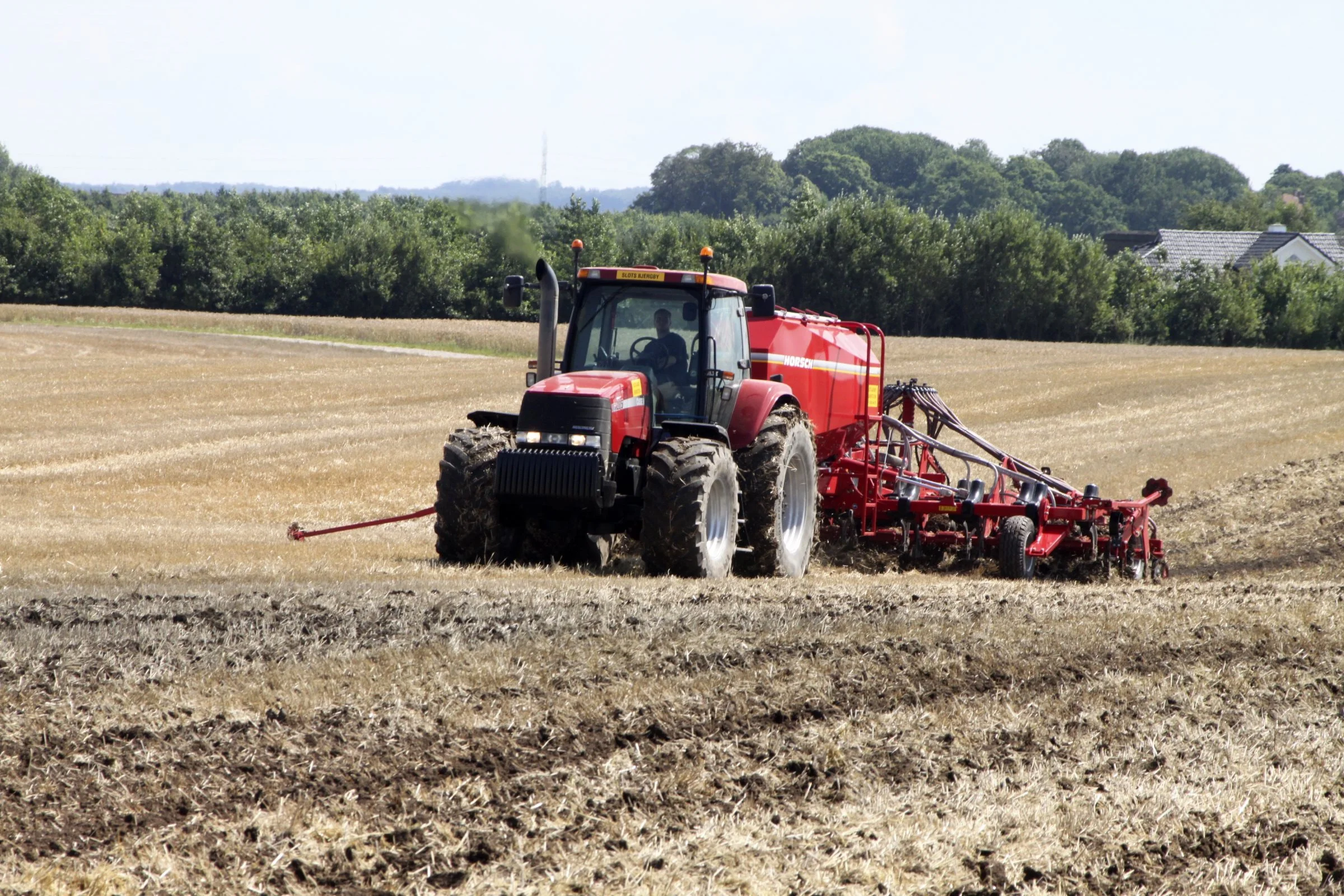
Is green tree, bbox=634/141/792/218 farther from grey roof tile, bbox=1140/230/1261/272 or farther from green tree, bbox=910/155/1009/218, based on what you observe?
grey roof tile, bbox=1140/230/1261/272

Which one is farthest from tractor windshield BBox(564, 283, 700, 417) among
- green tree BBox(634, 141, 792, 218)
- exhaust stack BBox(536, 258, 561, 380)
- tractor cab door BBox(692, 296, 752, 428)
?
green tree BBox(634, 141, 792, 218)

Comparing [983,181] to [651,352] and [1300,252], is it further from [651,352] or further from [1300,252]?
[651,352]

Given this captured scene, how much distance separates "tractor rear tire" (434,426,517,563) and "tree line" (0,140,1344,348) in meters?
39.7

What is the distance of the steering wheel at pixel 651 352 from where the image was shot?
10.4 m

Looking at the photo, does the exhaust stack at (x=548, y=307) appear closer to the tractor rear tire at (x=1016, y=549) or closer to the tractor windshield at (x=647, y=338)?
the tractor windshield at (x=647, y=338)

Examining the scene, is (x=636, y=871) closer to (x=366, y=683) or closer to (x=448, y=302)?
(x=366, y=683)

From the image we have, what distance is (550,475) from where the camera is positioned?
30.7ft

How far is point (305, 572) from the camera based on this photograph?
9664mm

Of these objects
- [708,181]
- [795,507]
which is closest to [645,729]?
[795,507]

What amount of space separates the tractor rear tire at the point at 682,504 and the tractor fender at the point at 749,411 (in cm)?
83

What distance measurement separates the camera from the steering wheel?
10391 mm

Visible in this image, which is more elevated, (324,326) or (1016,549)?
(324,326)

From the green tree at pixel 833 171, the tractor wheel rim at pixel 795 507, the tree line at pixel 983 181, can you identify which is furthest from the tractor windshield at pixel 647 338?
the green tree at pixel 833 171

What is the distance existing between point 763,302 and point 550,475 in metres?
2.03
